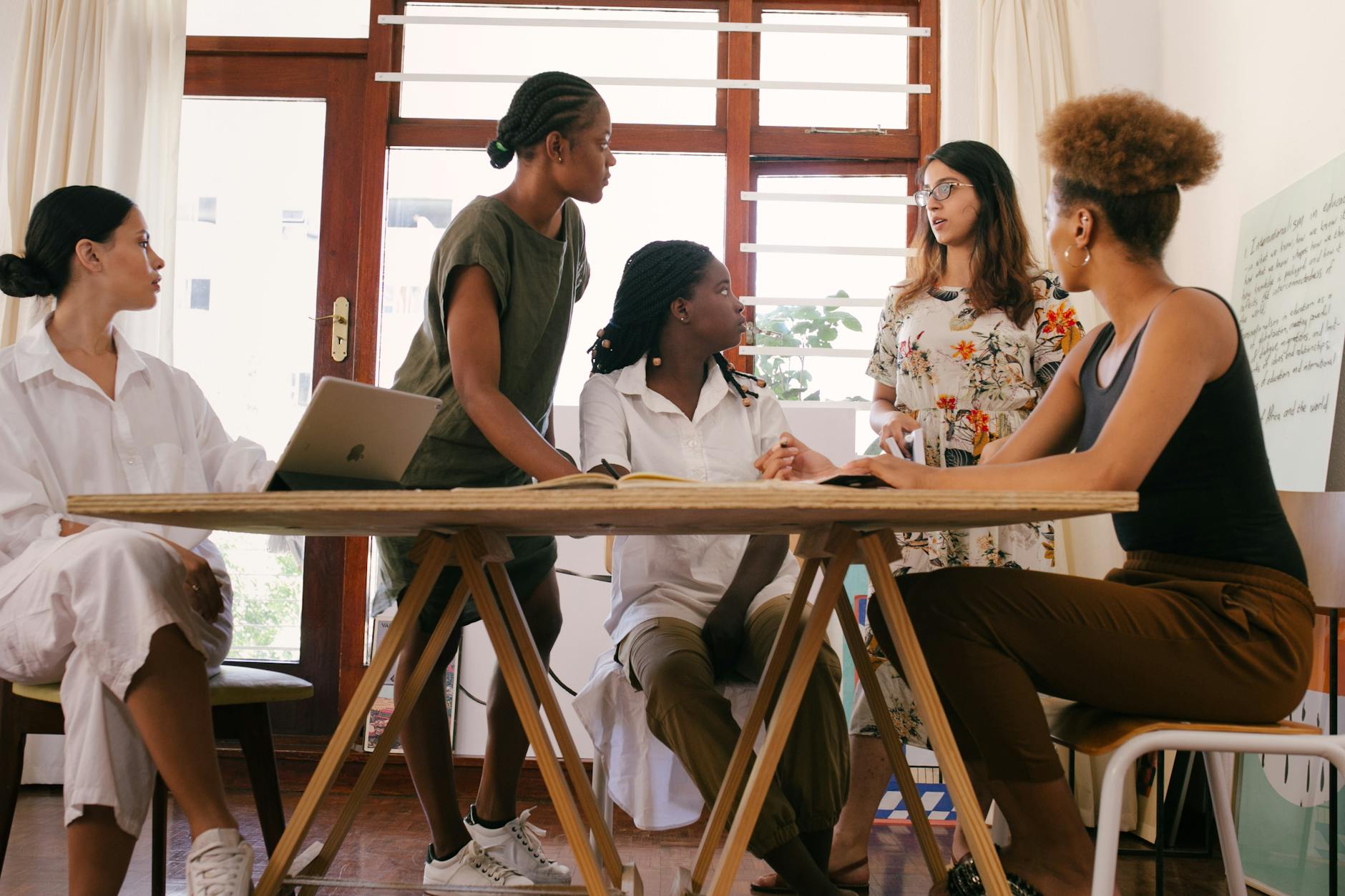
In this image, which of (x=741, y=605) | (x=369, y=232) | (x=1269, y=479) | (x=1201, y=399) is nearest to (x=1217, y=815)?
(x=1269, y=479)

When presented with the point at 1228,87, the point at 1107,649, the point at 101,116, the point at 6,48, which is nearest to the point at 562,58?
the point at 101,116

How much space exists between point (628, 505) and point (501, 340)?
95 cm

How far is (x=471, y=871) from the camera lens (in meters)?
2.03

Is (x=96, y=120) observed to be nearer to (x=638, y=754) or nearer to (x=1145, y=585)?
(x=638, y=754)

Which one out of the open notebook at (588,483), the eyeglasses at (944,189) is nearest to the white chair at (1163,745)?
the open notebook at (588,483)

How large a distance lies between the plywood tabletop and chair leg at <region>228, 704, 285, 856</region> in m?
0.76

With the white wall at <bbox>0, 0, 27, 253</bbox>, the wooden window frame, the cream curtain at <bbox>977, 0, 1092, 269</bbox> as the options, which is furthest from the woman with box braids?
the white wall at <bbox>0, 0, 27, 253</bbox>

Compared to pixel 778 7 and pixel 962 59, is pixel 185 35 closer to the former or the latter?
pixel 778 7

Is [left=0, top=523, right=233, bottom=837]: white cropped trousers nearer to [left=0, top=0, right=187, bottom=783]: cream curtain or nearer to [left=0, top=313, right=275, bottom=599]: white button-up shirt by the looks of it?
[left=0, top=313, right=275, bottom=599]: white button-up shirt

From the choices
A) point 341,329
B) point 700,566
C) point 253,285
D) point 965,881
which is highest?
point 253,285

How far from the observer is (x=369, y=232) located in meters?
3.52

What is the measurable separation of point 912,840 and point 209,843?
184 cm

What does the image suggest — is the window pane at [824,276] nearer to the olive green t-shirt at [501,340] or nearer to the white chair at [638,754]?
the olive green t-shirt at [501,340]

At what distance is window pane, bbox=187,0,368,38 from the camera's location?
3.65 meters
